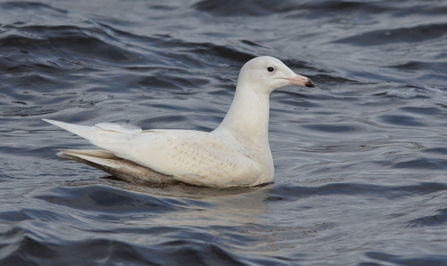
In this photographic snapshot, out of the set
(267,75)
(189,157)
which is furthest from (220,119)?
(189,157)

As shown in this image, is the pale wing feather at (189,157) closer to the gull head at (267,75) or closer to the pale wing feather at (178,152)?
the pale wing feather at (178,152)

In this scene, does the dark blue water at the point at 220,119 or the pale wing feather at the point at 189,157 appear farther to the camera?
the pale wing feather at the point at 189,157

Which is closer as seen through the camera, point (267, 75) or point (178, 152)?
point (178, 152)

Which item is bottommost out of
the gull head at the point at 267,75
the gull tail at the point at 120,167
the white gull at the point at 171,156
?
the gull tail at the point at 120,167

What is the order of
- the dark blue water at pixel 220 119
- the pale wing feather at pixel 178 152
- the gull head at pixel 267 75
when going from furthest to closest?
1. the gull head at pixel 267 75
2. the pale wing feather at pixel 178 152
3. the dark blue water at pixel 220 119

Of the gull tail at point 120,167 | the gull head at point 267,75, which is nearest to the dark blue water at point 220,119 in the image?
the gull tail at point 120,167

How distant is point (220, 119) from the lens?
934 cm

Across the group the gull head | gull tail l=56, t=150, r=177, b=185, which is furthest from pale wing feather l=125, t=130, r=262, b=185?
the gull head

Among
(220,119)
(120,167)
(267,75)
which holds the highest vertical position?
(267,75)

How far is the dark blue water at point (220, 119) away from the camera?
16.1 ft

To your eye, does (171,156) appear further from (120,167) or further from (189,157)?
(120,167)

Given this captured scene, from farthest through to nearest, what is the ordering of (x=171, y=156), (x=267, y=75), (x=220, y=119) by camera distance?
1. (x=220, y=119)
2. (x=267, y=75)
3. (x=171, y=156)

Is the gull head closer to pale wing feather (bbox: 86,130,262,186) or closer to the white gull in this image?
the white gull

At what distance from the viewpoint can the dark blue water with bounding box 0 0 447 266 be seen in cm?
491
